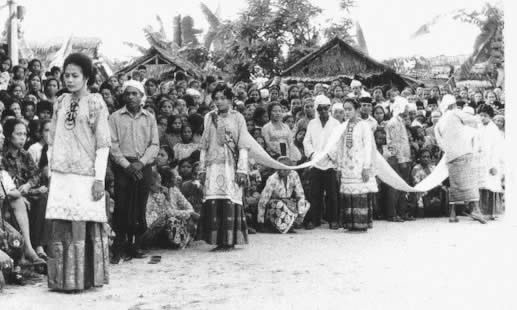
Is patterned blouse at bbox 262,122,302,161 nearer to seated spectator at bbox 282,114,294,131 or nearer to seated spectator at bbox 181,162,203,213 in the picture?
seated spectator at bbox 282,114,294,131

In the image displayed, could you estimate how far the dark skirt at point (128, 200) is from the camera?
281 inches

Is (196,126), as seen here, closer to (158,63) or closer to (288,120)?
(288,120)

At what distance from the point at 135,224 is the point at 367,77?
60.2ft

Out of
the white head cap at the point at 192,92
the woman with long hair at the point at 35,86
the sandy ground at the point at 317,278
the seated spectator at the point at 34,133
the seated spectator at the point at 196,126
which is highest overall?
the white head cap at the point at 192,92

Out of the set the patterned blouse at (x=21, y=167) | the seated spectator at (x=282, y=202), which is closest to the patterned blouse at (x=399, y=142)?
the seated spectator at (x=282, y=202)

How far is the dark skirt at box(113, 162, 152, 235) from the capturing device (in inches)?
281

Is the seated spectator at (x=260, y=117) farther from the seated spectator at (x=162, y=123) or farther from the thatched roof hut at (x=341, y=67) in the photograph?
the thatched roof hut at (x=341, y=67)

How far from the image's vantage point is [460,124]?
424 inches

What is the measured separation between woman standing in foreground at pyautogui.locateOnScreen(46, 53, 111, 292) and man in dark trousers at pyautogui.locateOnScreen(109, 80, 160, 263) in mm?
1422

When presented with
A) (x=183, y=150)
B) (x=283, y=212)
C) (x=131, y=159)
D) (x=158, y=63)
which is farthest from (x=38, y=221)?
(x=158, y=63)

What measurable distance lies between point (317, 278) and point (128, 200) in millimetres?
2239

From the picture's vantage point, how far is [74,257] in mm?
5527

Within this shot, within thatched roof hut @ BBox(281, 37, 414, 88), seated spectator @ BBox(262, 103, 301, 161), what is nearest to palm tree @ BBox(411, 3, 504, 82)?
thatched roof hut @ BBox(281, 37, 414, 88)

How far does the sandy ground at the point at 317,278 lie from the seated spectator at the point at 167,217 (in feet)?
0.69
